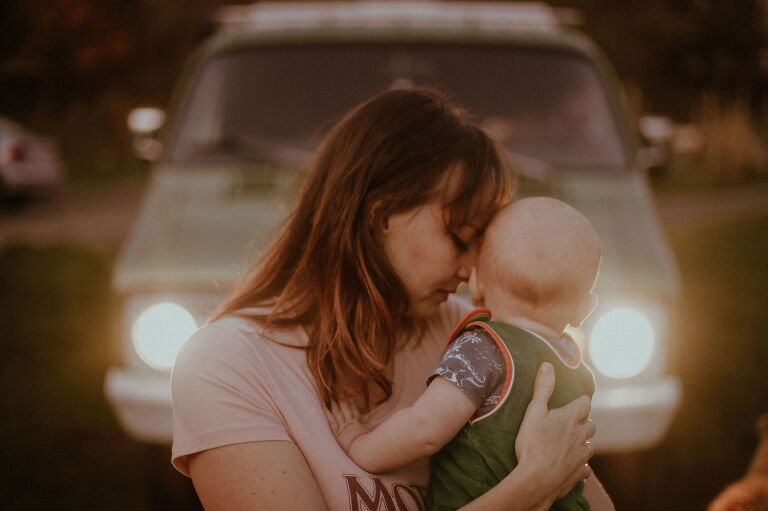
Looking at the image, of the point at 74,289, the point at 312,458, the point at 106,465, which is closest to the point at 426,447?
the point at 312,458

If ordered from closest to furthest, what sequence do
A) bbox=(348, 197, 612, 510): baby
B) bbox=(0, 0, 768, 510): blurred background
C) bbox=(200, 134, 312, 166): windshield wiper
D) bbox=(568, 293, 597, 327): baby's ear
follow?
bbox=(348, 197, 612, 510): baby, bbox=(568, 293, 597, 327): baby's ear, bbox=(200, 134, 312, 166): windshield wiper, bbox=(0, 0, 768, 510): blurred background

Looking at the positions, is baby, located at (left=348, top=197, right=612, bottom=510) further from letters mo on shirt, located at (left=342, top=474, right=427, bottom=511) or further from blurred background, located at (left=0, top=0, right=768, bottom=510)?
blurred background, located at (left=0, top=0, right=768, bottom=510)

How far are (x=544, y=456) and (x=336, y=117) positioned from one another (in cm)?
233

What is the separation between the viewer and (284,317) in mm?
1726

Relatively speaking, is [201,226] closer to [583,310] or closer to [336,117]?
[336,117]

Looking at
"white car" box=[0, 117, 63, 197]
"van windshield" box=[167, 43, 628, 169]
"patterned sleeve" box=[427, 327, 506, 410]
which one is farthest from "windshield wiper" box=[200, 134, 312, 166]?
"white car" box=[0, 117, 63, 197]

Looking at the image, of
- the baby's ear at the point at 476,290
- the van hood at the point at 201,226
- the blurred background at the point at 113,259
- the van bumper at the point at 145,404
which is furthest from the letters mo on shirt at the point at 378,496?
the blurred background at the point at 113,259

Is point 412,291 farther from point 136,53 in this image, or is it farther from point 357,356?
point 136,53

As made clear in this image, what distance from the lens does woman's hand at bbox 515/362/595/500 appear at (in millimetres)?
1558

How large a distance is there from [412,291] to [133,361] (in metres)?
1.57

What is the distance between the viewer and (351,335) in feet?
5.67

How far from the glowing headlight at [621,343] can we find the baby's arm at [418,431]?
56.0 inches

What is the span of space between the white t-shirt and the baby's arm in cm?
4

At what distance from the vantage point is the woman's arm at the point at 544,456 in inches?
60.3
